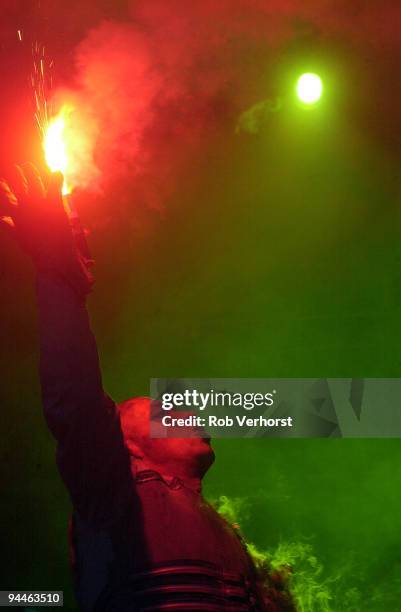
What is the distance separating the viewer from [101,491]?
2.38m

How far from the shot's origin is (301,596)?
14.1 ft

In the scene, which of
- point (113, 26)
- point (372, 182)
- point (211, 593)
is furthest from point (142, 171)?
point (211, 593)

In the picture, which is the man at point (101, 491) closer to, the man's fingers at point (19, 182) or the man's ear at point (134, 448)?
the man's fingers at point (19, 182)

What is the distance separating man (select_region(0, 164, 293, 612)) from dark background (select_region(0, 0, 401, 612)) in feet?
7.00

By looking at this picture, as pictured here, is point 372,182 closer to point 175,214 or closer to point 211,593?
point 175,214

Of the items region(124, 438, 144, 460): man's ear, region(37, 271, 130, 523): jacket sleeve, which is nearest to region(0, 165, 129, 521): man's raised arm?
region(37, 271, 130, 523): jacket sleeve

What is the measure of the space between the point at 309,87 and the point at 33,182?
3.07m

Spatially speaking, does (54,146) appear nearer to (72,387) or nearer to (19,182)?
(19,182)

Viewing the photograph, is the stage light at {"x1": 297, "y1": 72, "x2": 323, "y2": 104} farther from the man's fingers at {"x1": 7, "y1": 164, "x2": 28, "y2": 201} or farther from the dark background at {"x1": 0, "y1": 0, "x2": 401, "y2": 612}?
the man's fingers at {"x1": 7, "y1": 164, "x2": 28, "y2": 201}

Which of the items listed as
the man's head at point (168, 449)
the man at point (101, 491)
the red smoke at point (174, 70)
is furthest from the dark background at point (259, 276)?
the man at point (101, 491)

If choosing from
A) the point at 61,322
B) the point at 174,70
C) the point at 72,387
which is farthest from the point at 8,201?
the point at 174,70

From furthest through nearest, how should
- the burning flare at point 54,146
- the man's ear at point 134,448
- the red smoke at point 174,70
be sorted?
the red smoke at point 174,70 < the burning flare at point 54,146 < the man's ear at point 134,448

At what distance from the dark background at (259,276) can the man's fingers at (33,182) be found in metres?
2.41

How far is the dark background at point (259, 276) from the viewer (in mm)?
→ 4629
